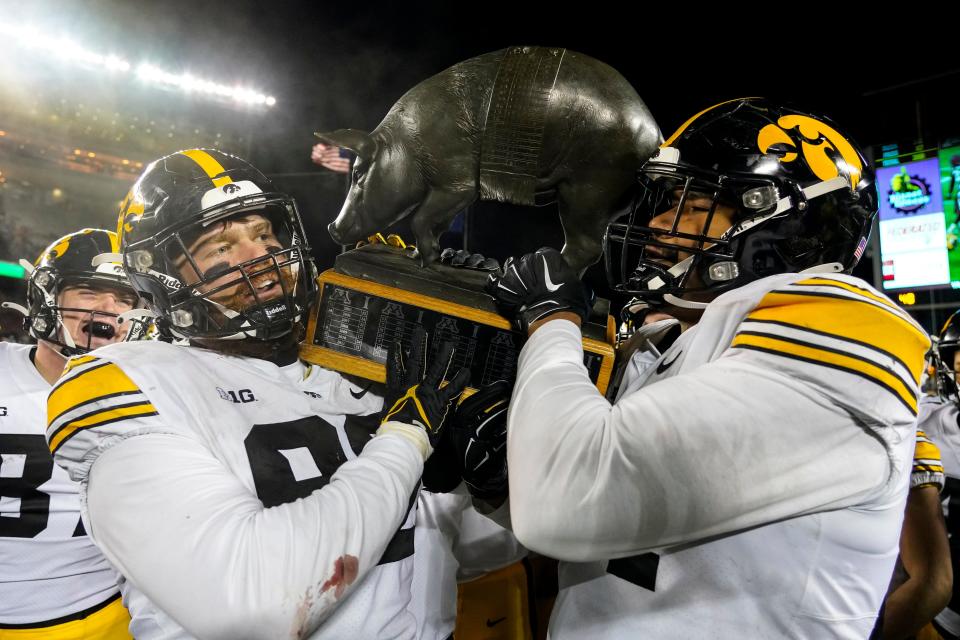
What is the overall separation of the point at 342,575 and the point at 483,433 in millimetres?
590

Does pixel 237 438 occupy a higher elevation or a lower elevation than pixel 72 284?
lower

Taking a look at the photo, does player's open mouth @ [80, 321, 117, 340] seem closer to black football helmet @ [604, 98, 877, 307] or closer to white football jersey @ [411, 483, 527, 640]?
white football jersey @ [411, 483, 527, 640]

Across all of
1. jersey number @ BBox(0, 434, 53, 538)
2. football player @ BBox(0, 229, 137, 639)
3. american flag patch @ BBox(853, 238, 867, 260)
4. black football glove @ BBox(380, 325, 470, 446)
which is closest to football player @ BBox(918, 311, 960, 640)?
american flag patch @ BBox(853, 238, 867, 260)

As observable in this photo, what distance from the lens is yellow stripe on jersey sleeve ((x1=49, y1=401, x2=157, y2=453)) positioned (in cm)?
133

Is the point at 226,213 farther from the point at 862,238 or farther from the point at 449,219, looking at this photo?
the point at 862,238

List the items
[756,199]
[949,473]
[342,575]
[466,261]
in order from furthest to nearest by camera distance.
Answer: [949,473] < [466,261] < [756,199] < [342,575]

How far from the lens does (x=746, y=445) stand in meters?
1.08

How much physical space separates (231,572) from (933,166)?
14.3 m

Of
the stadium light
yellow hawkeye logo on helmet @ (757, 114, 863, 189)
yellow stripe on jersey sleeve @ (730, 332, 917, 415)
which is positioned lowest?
yellow stripe on jersey sleeve @ (730, 332, 917, 415)

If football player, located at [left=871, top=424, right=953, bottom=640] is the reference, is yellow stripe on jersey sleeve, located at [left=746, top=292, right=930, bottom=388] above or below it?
above

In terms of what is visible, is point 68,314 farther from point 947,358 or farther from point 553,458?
point 947,358

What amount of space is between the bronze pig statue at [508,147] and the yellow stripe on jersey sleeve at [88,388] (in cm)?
121

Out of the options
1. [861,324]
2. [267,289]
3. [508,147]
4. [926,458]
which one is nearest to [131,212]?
[267,289]

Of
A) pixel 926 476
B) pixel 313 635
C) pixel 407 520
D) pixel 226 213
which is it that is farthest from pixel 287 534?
pixel 926 476
